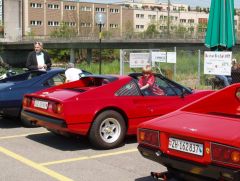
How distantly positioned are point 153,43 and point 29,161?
200ft

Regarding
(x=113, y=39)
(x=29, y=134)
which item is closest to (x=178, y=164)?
(x=29, y=134)

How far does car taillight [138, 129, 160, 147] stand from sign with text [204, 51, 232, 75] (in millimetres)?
8310

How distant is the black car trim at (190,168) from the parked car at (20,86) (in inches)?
192

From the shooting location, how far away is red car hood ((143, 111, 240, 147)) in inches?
176

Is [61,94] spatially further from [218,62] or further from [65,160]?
[218,62]

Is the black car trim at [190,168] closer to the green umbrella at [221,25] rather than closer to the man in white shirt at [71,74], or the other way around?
the man in white shirt at [71,74]

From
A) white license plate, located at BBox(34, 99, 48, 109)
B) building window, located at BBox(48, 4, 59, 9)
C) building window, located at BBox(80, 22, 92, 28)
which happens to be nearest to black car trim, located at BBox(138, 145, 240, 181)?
white license plate, located at BBox(34, 99, 48, 109)

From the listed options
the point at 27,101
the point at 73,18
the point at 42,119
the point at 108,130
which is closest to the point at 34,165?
the point at 42,119

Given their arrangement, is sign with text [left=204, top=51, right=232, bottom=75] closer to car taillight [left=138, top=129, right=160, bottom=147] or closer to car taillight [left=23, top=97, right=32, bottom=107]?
car taillight [left=23, top=97, right=32, bottom=107]

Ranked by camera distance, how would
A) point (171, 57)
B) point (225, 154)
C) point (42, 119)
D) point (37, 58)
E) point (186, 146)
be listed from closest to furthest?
point (225, 154) < point (186, 146) < point (42, 119) < point (37, 58) < point (171, 57)

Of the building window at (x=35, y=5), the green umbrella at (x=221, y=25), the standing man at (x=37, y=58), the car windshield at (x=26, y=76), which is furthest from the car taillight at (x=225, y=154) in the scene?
the building window at (x=35, y=5)

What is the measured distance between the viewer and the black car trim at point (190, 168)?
426cm

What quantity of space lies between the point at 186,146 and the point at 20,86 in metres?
5.72

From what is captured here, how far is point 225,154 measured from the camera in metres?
4.36
